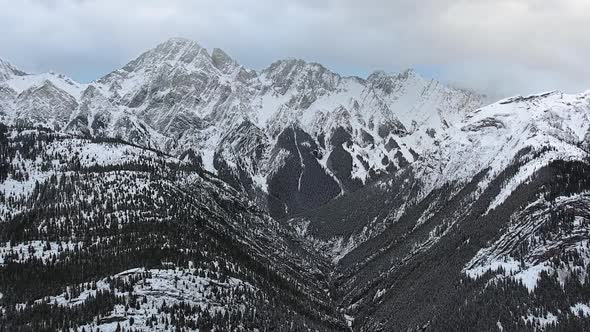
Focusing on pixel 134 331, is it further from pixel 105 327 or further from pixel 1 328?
pixel 1 328

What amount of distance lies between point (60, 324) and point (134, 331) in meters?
19.8

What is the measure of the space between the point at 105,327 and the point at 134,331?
27.2 ft

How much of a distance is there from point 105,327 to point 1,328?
26961 millimetres

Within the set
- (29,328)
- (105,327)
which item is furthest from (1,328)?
(105,327)

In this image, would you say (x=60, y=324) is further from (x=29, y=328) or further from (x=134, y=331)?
(x=134, y=331)

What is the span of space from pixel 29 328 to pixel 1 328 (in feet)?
26.7

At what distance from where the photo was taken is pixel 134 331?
197125mm

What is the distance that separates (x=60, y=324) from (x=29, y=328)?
7.69 metres

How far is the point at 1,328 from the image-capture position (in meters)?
198

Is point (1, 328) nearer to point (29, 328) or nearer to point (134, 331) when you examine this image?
point (29, 328)

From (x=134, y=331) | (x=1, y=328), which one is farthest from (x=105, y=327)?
(x=1, y=328)

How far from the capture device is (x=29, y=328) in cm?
19650

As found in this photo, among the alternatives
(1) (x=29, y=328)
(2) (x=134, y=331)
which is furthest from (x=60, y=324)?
(2) (x=134, y=331)

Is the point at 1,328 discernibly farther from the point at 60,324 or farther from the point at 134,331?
the point at 134,331
